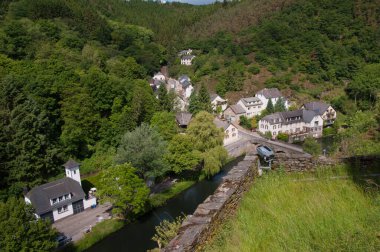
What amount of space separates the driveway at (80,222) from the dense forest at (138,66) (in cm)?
393

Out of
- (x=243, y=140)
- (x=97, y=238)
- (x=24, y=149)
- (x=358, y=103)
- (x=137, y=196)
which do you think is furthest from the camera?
(x=358, y=103)

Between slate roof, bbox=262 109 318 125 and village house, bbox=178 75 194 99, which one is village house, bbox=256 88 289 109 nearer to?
slate roof, bbox=262 109 318 125

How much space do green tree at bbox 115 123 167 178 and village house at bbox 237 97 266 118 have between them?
23.2 meters

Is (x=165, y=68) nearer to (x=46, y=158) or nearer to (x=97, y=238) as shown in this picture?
(x=46, y=158)

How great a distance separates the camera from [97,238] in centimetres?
1847

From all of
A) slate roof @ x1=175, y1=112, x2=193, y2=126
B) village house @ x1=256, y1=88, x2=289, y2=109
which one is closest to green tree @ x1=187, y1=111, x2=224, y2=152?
slate roof @ x1=175, y1=112, x2=193, y2=126

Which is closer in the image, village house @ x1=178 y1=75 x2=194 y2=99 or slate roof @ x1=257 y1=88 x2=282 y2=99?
slate roof @ x1=257 y1=88 x2=282 y2=99

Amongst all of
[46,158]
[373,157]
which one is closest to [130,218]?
[46,158]

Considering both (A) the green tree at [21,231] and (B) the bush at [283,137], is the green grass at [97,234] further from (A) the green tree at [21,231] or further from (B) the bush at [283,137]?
(B) the bush at [283,137]

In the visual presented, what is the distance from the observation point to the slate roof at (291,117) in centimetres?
3961

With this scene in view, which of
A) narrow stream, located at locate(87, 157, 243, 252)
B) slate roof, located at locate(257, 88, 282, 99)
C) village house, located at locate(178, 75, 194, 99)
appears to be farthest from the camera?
village house, located at locate(178, 75, 194, 99)

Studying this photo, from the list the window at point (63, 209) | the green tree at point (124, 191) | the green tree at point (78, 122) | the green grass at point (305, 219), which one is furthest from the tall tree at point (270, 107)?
the green grass at point (305, 219)

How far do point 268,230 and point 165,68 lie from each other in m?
67.6

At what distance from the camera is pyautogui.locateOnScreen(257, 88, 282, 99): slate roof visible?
46806 mm
